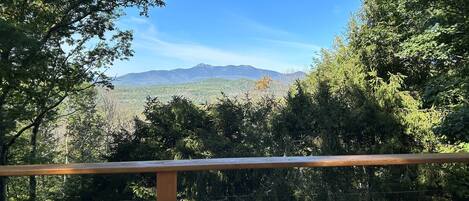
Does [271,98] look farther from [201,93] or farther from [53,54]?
A: [53,54]

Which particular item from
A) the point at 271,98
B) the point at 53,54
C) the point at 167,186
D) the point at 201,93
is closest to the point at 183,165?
the point at 167,186

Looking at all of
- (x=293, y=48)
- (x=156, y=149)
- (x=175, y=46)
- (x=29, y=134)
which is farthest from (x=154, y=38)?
(x=156, y=149)

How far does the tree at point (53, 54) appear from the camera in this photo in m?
10.6

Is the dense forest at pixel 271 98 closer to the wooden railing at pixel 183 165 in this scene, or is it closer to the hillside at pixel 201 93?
the hillside at pixel 201 93

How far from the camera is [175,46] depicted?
75.5 meters

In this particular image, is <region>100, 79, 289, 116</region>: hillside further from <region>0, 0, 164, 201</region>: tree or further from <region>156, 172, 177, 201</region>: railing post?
<region>156, 172, 177, 201</region>: railing post

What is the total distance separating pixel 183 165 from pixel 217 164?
0.45ft

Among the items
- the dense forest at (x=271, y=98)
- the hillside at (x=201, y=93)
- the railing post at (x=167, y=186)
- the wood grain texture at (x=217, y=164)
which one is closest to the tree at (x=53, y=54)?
the dense forest at (x=271, y=98)

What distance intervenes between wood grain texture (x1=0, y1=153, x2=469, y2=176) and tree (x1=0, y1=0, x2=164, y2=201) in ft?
26.2

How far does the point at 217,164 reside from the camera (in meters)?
1.83

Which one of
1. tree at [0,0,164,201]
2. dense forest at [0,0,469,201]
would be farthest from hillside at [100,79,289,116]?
tree at [0,0,164,201]

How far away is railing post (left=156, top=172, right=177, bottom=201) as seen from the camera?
1.85 m

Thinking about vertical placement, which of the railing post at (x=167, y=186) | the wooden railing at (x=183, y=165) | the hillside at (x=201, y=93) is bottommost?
the railing post at (x=167, y=186)

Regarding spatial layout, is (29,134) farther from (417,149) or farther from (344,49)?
(417,149)
